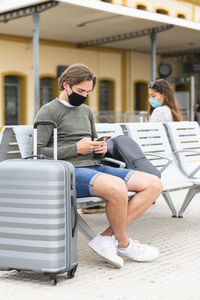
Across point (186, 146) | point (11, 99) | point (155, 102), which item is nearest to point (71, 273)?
point (186, 146)

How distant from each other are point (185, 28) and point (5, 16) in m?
5.41

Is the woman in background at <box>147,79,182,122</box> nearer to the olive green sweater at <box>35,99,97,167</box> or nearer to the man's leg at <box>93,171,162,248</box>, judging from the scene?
the olive green sweater at <box>35,99,97,167</box>

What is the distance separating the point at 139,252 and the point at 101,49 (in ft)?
57.2

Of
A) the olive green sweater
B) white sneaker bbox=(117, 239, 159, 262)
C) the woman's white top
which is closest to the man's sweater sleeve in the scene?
the olive green sweater

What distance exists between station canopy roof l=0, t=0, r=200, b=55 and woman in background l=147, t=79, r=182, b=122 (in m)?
6.35

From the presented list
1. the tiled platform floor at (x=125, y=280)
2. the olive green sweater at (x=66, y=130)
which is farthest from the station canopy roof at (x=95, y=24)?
the tiled platform floor at (x=125, y=280)

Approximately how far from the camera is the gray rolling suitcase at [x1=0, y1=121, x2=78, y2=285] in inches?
141

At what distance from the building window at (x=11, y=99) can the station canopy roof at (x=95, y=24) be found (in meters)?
1.72

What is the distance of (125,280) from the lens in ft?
12.5

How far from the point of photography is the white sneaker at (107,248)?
13.2 feet

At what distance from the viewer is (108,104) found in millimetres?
22078

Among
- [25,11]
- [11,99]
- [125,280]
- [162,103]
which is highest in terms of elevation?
[25,11]

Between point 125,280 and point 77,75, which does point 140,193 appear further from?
point 77,75

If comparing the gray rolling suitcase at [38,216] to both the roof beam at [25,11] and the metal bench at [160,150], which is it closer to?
the metal bench at [160,150]
